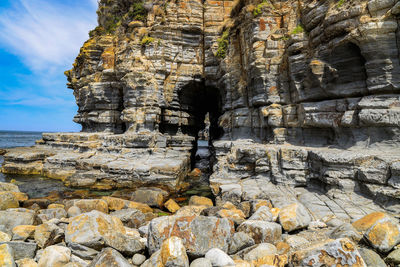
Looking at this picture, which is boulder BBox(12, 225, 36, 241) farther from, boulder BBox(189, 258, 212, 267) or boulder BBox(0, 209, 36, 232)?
boulder BBox(189, 258, 212, 267)

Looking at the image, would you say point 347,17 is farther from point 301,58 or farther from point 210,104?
point 210,104

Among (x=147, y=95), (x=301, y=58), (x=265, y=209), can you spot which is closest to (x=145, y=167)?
(x=147, y=95)

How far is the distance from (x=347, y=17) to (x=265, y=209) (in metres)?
8.80

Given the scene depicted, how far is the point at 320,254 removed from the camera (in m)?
3.31

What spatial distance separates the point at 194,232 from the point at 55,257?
2919mm

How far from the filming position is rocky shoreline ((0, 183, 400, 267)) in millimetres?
3740

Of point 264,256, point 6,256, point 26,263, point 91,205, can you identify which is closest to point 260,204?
point 264,256

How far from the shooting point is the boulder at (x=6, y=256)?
150 inches

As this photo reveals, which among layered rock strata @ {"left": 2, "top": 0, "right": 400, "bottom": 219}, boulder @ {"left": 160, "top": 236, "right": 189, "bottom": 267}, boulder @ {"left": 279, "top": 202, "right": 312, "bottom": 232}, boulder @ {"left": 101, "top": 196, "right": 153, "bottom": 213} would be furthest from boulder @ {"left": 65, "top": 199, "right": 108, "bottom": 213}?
boulder @ {"left": 279, "top": 202, "right": 312, "bottom": 232}

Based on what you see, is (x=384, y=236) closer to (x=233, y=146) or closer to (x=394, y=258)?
(x=394, y=258)

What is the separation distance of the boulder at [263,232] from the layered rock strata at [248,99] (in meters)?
2.90

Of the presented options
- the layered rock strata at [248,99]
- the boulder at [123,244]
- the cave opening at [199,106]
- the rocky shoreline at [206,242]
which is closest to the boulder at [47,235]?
the rocky shoreline at [206,242]

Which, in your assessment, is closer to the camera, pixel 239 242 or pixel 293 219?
pixel 239 242

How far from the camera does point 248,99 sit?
14.8 metres
